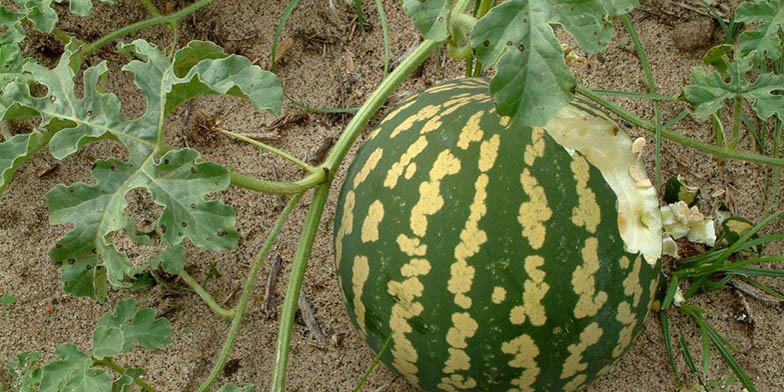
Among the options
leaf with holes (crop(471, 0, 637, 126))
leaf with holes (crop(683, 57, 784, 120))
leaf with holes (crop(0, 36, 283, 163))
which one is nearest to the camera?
leaf with holes (crop(471, 0, 637, 126))

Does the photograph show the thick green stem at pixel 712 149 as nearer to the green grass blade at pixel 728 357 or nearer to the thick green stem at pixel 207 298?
the green grass blade at pixel 728 357

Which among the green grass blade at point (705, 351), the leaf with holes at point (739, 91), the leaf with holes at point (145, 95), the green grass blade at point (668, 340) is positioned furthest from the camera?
the green grass blade at point (668, 340)

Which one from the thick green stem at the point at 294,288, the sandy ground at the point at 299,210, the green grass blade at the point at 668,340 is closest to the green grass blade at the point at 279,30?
the sandy ground at the point at 299,210

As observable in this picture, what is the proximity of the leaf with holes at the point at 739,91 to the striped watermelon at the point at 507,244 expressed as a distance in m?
0.38

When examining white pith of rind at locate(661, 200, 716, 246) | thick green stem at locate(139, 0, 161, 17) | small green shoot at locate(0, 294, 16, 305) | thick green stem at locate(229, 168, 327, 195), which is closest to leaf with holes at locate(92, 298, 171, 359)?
thick green stem at locate(229, 168, 327, 195)

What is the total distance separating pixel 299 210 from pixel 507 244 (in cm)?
113

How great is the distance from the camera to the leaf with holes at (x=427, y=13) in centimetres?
153

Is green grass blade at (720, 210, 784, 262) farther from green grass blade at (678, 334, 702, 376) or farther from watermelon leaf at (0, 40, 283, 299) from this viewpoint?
watermelon leaf at (0, 40, 283, 299)

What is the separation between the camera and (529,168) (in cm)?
168

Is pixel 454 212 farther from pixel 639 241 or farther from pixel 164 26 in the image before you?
pixel 164 26

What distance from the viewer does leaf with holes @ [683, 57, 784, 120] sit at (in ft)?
6.54

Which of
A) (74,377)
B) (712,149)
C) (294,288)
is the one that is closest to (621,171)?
(712,149)

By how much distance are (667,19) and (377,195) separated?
1556 mm

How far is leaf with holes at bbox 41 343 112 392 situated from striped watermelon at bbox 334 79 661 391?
2.05 feet
